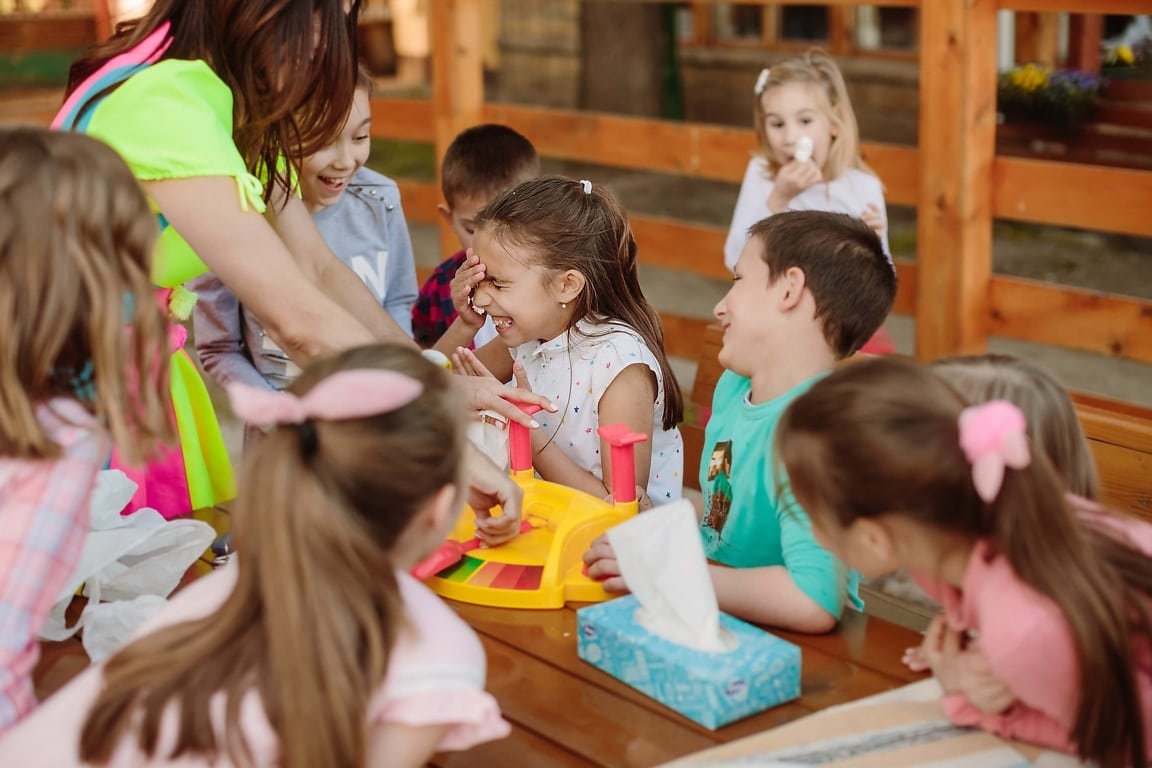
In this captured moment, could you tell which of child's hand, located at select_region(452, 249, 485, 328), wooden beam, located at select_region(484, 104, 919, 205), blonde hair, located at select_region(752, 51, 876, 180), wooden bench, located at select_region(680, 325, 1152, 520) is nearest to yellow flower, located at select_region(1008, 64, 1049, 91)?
wooden beam, located at select_region(484, 104, 919, 205)

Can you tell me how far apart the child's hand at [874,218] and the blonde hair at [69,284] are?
2375mm

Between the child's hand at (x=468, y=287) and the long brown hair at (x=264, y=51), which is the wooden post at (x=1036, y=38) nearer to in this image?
the child's hand at (x=468, y=287)

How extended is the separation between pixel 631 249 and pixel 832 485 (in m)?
1.24

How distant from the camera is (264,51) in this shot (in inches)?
81.2

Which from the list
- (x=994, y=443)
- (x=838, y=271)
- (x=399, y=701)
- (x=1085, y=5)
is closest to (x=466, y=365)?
(x=838, y=271)

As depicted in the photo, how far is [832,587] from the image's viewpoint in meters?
1.69

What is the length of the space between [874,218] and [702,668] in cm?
232

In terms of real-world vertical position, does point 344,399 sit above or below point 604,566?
above

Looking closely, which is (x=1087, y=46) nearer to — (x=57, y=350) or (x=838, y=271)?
(x=838, y=271)

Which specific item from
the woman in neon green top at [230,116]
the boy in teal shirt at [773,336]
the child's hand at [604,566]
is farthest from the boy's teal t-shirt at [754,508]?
the woman in neon green top at [230,116]

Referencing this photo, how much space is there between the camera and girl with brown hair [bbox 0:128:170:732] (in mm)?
1446

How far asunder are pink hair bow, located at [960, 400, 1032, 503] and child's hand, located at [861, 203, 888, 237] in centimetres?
229

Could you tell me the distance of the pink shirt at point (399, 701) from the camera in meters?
1.29

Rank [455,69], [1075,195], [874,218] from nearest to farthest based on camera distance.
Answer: [874,218] → [1075,195] → [455,69]
